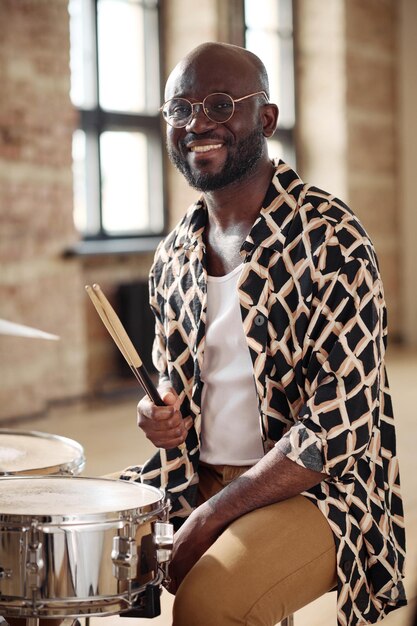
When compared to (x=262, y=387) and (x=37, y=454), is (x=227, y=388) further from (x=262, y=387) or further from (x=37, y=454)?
(x=37, y=454)

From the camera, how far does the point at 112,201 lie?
690 cm

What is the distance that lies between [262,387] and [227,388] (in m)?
0.13

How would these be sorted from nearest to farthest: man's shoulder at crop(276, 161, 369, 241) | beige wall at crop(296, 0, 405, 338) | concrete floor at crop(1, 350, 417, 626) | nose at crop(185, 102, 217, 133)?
man's shoulder at crop(276, 161, 369, 241)
nose at crop(185, 102, 217, 133)
concrete floor at crop(1, 350, 417, 626)
beige wall at crop(296, 0, 405, 338)

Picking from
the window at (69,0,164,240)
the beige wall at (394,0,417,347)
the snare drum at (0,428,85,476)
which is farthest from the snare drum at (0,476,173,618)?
the beige wall at (394,0,417,347)

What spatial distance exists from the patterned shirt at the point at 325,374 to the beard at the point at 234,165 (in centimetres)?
7

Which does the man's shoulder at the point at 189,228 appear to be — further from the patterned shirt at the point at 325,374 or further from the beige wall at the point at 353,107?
the beige wall at the point at 353,107

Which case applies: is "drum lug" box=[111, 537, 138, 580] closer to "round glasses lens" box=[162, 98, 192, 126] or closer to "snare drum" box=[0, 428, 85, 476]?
"snare drum" box=[0, 428, 85, 476]

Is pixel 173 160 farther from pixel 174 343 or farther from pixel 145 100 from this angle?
pixel 145 100

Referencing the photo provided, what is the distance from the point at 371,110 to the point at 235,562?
7430mm

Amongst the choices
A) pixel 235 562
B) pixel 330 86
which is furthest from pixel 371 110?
pixel 235 562

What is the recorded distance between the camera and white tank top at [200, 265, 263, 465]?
208cm

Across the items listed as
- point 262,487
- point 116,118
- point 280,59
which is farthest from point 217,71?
point 280,59

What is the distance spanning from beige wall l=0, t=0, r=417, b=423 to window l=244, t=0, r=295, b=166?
0.36 ft

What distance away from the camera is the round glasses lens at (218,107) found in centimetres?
205
